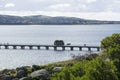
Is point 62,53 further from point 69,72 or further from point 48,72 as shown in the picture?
point 69,72

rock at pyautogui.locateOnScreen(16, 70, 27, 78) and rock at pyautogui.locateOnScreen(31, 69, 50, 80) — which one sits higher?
rock at pyautogui.locateOnScreen(31, 69, 50, 80)

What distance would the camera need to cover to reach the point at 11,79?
213 feet

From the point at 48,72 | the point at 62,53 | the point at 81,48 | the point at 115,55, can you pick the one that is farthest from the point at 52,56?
the point at 115,55

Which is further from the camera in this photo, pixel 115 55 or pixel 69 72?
pixel 115 55

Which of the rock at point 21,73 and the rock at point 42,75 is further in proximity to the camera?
the rock at point 21,73

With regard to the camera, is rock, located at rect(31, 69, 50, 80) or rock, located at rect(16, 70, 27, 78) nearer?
rock, located at rect(31, 69, 50, 80)

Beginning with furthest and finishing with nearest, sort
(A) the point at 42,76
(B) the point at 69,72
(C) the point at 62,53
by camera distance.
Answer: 1. (C) the point at 62,53
2. (A) the point at 42,76
3. (B) the point at 69,72

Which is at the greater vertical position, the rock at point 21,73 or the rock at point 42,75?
the rock at point 42,75

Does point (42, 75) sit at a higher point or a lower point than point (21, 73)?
higher

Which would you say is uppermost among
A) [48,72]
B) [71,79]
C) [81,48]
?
[71,79]

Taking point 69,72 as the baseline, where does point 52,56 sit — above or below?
below

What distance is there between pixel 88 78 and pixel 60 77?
417 cm

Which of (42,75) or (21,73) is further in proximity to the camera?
(21,73)

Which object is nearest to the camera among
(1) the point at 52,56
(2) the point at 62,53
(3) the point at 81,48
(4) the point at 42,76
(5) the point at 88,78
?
(5) the point at 88,78
